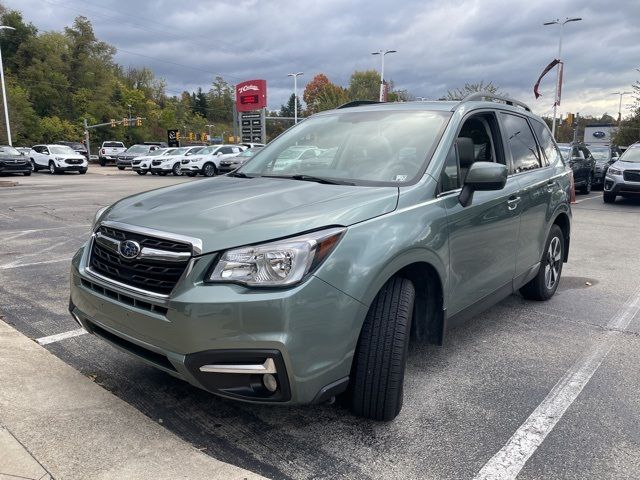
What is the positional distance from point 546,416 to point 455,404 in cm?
51

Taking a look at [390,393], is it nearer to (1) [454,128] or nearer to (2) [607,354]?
(1) [454,128]

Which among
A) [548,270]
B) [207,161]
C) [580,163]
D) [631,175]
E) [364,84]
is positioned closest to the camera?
[548,270]

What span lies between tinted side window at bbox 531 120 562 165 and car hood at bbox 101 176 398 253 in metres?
2.74

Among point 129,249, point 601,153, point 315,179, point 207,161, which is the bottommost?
point 207,161

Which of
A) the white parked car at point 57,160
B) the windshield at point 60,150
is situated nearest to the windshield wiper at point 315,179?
the white parked car at point 57,160

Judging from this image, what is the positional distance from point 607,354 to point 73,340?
4.07 m

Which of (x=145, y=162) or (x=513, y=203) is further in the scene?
(x=145, y=162)

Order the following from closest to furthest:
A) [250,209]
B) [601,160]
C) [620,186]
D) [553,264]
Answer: [250,209] < [553,264] < [620,186] < [601,160]

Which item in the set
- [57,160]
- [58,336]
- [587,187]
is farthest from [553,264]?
[57,160]

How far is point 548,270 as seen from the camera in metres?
5.14

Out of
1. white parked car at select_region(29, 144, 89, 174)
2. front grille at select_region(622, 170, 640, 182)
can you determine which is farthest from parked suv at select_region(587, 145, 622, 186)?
white parked car at select_region(29, 144, 89, 174)

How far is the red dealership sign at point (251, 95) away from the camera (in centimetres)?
3972

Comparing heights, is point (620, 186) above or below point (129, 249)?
below

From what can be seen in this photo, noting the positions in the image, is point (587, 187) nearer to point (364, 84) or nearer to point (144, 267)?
point (144, 267)
